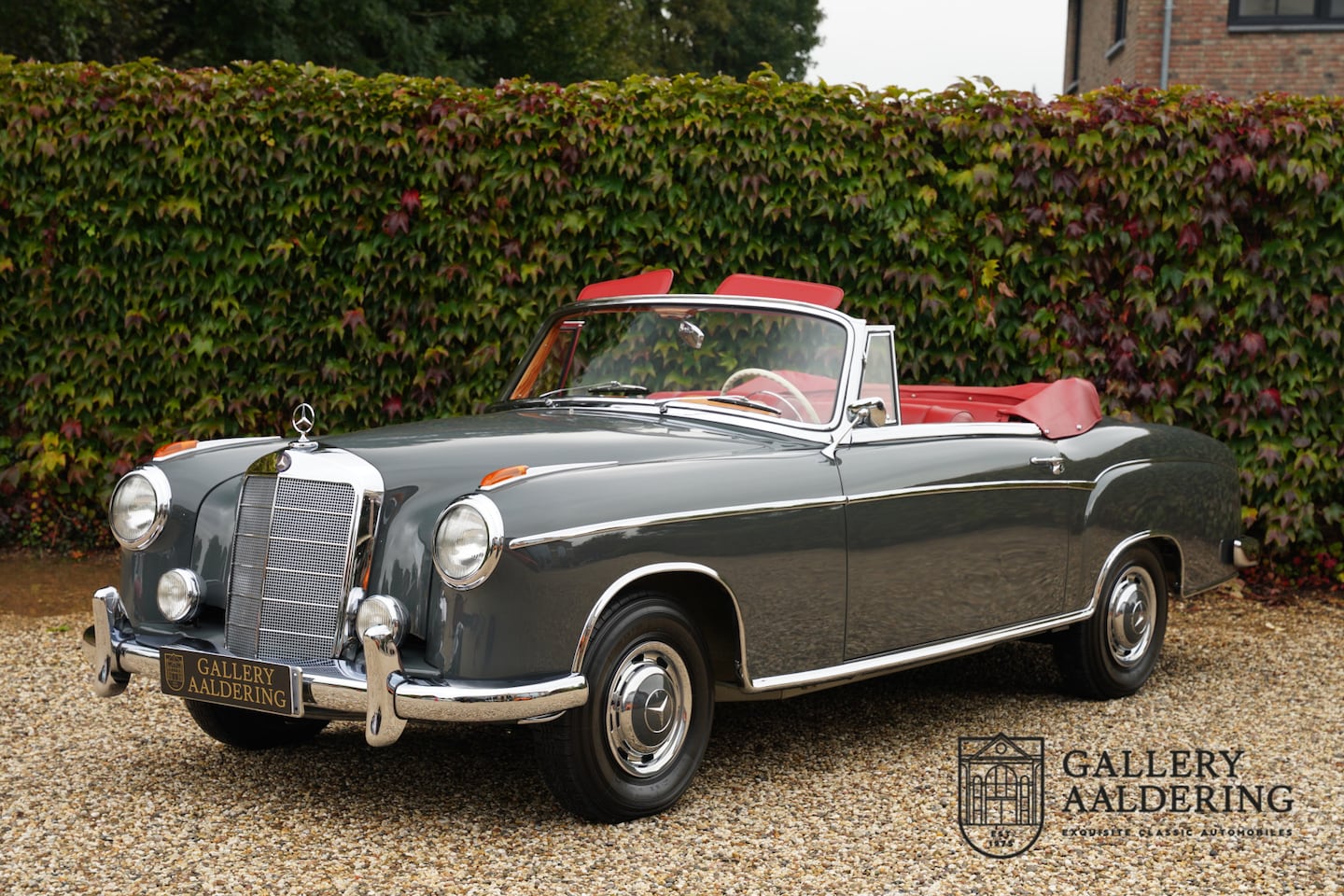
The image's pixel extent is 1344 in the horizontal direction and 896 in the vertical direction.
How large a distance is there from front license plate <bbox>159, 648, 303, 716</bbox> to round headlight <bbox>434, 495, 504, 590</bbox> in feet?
1.67

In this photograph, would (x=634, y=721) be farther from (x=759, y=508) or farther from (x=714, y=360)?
(x=714, y=360)

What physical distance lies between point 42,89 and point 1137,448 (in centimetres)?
608

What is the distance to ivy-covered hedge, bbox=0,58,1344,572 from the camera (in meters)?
7.37

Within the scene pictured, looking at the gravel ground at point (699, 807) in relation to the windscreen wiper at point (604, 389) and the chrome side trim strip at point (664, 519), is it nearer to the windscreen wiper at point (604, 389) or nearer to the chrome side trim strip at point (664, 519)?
the chrome side trim strip at point (664, 519)

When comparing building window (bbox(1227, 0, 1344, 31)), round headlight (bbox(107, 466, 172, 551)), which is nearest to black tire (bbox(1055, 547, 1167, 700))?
round headlight (bbox(107, 466, 172, 551))

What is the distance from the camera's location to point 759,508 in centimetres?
413

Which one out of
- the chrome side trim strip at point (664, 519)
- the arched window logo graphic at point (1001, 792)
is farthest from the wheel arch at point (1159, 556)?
the chrome side trim strip at point (664, 519)

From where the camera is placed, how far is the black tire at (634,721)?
3.72 metres

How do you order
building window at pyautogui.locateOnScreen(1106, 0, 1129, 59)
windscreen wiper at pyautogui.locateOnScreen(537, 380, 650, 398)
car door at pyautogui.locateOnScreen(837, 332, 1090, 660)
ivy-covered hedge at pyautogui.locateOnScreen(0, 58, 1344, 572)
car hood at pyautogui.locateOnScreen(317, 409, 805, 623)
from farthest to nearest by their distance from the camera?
building window at pyautogui.locateOnScreen(1106, 0, 1129, 59) < ivy-covered hedge at pyautogui.locateOnScreen(0, 58, 1344, 572) < windscreen wiper at pyautogui.locateOnScreen(537, 380, 650, 398) < car door at pyautogui.locateOnScreen(837, 332, 1090, 660) < car hood at pyautogui.locateOnScreen(317, 409, 805, 623)

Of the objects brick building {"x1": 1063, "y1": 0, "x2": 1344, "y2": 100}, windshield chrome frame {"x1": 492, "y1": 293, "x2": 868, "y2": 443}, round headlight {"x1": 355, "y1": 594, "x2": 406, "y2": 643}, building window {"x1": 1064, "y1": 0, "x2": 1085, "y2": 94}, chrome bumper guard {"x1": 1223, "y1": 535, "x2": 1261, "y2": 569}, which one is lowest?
chrome bumper guard {"x1": 1223, "y1": 535, "x2": 1261, "y2": 569}

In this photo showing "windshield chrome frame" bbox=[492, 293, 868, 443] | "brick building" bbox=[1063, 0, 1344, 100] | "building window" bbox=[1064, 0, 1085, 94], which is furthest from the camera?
"building window" bbox=[1064, 0, 1085, 94]

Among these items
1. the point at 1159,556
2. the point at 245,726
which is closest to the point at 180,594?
the point at 245,726

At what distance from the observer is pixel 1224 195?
743cm

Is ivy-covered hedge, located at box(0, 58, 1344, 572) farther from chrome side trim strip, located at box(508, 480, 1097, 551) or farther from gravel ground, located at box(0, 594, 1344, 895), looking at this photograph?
chrome side trim strip, located at box(508, 480, 1097, 551)
